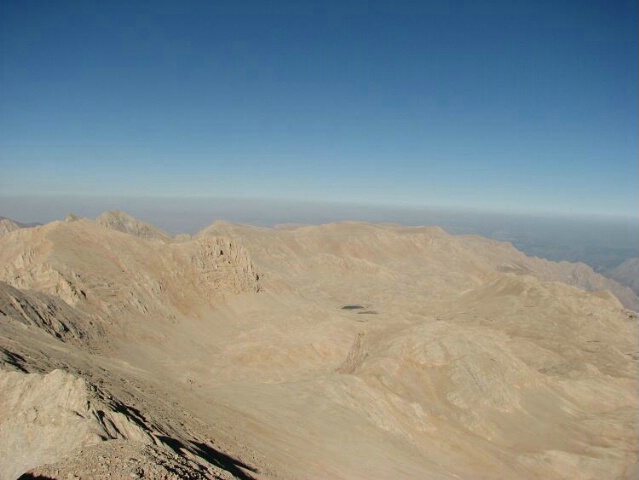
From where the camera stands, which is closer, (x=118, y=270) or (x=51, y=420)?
(x=51, y=420)

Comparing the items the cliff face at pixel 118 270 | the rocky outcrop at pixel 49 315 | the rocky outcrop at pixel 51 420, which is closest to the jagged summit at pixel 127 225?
the cliff face at pixel 118 270

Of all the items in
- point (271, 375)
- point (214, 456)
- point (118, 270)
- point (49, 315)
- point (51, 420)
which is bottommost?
point (271, 375)

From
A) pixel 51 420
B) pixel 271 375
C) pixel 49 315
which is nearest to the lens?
pixel 51 420

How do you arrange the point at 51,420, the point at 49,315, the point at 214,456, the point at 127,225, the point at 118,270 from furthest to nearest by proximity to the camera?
1. the point at 127,225
2. the point at 118,270
3. the point at 49,315
4. the point at 214,456
5. the point at 51,420

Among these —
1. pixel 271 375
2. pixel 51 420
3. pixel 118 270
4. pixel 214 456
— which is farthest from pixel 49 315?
pixel 214 456

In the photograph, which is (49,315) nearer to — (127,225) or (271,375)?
(271,375)

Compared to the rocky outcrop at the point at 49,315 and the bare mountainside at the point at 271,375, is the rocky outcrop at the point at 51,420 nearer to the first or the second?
the bare mountainside at the point at 271,375

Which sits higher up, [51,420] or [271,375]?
[51,420]

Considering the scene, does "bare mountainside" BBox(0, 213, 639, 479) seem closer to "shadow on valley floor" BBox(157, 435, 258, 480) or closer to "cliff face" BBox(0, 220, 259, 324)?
"shadow on valley floor" BBox(157, 435, 258, 480)
